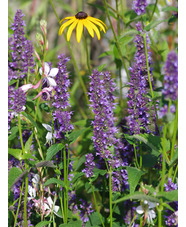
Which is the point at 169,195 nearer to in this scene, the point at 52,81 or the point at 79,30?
the point at 52,81

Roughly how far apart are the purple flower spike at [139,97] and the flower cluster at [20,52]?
0.40 meters

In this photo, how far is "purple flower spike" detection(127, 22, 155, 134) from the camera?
990 mm

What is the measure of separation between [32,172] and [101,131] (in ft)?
1.27

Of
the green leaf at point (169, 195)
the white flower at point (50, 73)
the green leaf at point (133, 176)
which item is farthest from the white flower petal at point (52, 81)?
the green leaf at point (169, 195)

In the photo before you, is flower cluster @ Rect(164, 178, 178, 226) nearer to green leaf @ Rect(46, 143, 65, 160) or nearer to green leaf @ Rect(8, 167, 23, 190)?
green leaf @ Rect(46, 143, 65, 160)

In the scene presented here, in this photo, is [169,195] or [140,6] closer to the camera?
[169,195]

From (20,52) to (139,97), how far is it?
489 millimetres

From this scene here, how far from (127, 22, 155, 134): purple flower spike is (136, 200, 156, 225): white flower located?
20 cm

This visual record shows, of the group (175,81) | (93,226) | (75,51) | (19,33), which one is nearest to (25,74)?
(19,33)

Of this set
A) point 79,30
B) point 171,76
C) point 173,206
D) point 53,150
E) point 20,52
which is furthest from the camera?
point 20,52

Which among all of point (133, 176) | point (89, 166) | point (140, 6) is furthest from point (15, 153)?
point (140, 6)

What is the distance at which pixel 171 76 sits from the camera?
0.71 m

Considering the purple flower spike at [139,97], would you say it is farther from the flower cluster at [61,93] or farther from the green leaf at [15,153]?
the green leaf at [15,153]

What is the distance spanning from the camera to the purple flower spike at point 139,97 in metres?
0.99
